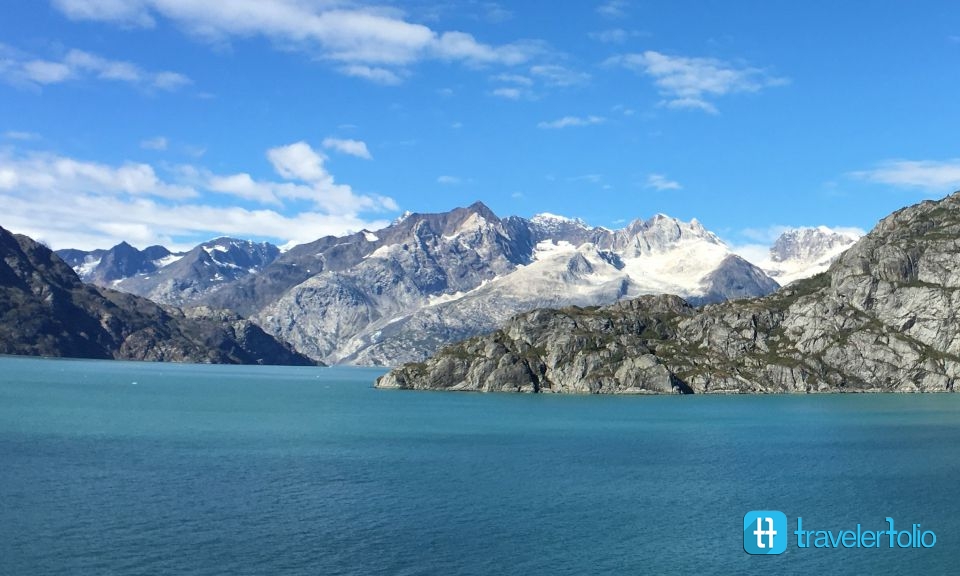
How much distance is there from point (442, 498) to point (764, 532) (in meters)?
34.3

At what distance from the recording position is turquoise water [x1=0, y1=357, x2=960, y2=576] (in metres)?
70.6

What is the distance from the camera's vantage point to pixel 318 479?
10531 centimetres

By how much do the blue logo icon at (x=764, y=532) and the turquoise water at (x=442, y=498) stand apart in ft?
4.19

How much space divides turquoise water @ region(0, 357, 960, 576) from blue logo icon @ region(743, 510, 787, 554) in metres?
1.28

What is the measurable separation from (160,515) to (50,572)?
18.2 m

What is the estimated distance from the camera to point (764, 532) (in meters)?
83.3

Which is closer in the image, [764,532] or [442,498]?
[764,532]

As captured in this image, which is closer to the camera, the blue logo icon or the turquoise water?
the turquoise water

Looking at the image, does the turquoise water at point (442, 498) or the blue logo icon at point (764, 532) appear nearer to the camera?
the turquoise water at point (442, 498)

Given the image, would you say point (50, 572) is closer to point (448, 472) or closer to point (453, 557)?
point (453, 557)

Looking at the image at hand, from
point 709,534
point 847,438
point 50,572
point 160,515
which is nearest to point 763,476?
point 709,534

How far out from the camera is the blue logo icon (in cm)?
7756

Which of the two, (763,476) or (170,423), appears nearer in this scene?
(763,476)

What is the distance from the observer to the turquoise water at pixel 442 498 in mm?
70562
